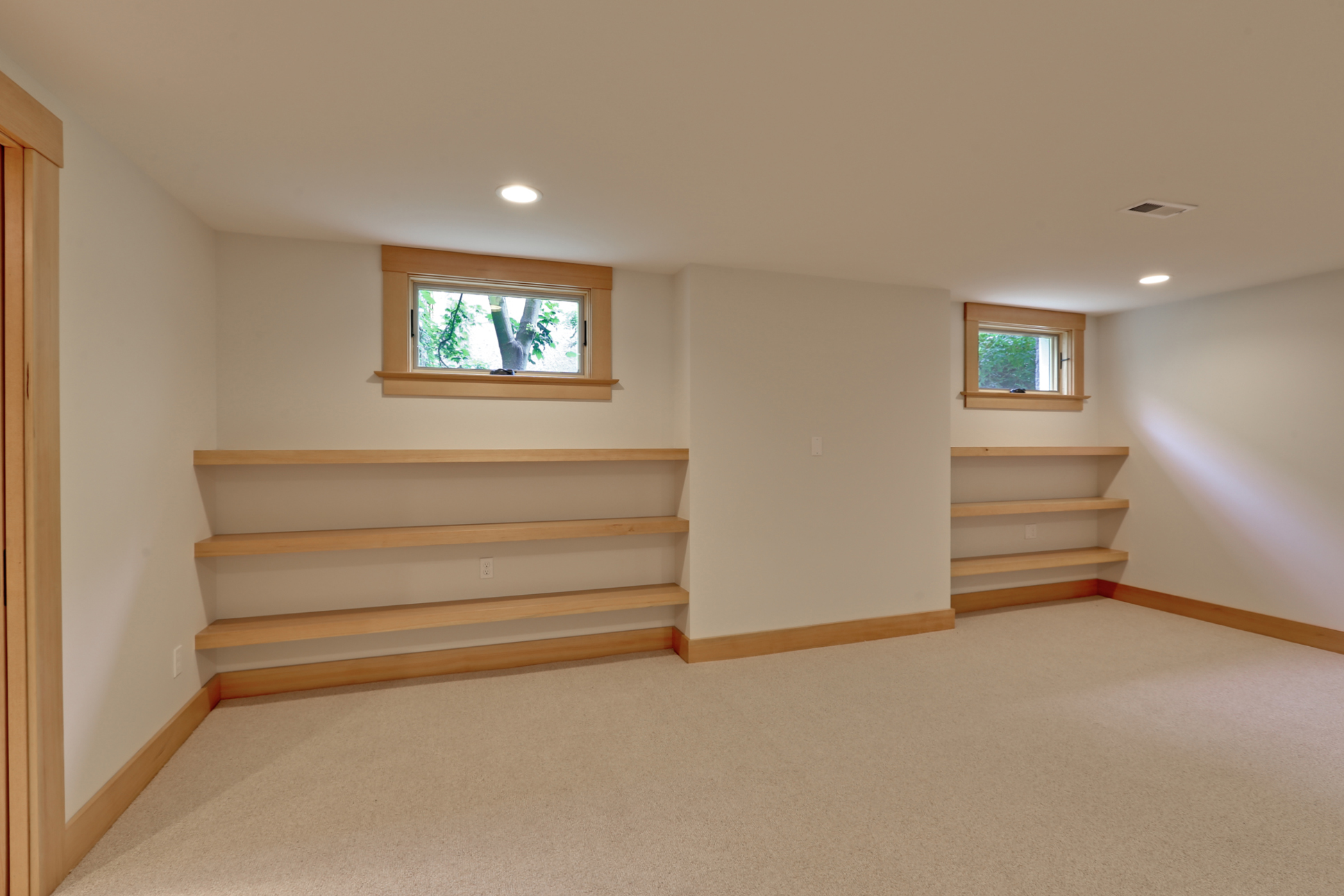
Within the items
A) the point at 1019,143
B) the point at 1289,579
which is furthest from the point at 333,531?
the point at 1289,579

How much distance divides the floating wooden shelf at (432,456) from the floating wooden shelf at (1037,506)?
220 cm

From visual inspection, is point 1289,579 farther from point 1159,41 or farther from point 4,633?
point 4,633

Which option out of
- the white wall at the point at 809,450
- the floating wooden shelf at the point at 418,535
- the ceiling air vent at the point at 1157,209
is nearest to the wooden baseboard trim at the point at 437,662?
the white wall at the point at 809,450

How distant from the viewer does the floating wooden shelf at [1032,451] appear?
14.4ft

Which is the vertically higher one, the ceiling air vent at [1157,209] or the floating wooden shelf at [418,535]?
the ceiling air vent at [1157,209]

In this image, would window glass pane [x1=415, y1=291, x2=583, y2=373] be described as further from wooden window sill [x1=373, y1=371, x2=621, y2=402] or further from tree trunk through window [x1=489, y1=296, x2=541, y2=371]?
wooden window sill [x1=373, y1=371, x2=621, y2=402]

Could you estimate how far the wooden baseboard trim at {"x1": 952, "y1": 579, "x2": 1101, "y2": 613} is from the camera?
4617 millimetres

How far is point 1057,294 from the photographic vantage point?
14.3 ft

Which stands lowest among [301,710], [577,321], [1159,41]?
[301,710]

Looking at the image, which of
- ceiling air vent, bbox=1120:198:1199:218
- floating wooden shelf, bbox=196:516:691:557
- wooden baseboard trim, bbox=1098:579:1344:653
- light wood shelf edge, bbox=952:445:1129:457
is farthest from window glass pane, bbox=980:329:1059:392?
floating wooden shelf, bbox=196:516:691:557

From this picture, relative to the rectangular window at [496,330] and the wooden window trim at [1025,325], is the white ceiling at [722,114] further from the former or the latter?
the wooden window trim at [1025,325]

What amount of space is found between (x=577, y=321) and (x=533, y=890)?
110 inches

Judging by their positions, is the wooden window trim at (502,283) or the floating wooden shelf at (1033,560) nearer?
the wooden window trim at (502,283)

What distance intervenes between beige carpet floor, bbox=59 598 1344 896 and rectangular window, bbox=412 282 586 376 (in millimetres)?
1716
